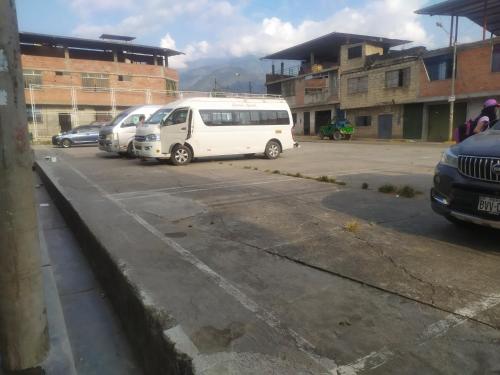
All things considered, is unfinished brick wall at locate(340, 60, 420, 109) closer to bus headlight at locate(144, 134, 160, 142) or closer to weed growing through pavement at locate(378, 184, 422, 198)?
bus headlight at locate(144, 134, 160, 142)

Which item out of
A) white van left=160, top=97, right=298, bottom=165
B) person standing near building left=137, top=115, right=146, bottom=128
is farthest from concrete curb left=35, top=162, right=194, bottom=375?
person standing near building left=137, top=115, right=146, bottom=128

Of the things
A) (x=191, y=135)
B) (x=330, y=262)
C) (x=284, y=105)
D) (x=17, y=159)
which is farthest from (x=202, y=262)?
(x=284, y=105)

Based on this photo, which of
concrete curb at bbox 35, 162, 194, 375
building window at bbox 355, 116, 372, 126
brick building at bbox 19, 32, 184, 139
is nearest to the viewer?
concrete curb at bbox 35, 162, 194, 375

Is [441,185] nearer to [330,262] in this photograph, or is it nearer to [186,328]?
[330,262]

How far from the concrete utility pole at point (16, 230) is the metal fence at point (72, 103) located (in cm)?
3269

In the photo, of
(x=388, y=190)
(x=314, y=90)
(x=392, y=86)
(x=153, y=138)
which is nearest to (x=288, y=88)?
(x=314, y=90)

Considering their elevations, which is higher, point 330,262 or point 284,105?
point 284,105

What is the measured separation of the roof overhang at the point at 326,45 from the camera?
1590 inches

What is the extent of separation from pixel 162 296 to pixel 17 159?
152 cm

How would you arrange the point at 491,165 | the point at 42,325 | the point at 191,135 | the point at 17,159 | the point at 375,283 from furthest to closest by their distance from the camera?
1. the point at 191,135
2. the point at 491,165
3. the point at 375,283
4. the point at 42,325
5. the point at 17,159

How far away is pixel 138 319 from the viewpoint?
309 centimetres

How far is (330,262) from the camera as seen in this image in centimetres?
402

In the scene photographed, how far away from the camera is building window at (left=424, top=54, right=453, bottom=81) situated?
27.8 m

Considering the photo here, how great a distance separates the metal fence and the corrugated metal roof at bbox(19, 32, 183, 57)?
6605 millimetres
